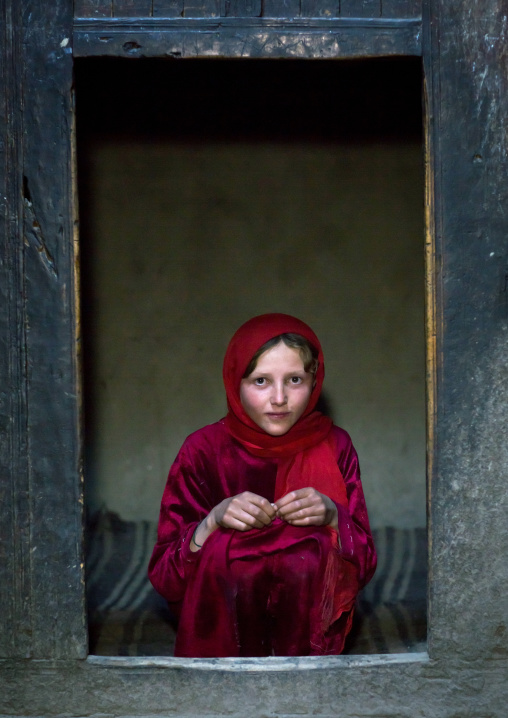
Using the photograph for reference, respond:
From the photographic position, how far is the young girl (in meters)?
2.50

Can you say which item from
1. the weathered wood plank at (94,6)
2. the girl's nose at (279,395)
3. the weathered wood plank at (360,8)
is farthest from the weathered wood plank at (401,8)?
the girl's nose at (279,395)

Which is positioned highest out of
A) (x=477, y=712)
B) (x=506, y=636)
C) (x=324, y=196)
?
(x=324, y=196)

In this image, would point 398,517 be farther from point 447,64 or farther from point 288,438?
point 447,64

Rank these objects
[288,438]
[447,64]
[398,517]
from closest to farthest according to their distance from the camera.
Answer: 1. [447,64]
2. [288,438]
3. [398,517]

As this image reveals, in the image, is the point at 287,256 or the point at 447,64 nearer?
the point at 447,64

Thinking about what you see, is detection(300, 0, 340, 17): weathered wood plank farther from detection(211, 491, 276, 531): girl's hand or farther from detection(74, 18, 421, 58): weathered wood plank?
detection(211, 491, 276, 531): girl's hand

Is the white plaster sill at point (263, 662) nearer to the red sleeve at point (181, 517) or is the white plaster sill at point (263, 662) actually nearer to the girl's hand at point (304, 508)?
the red sleeve at point (181, 517)

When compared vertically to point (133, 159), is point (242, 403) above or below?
below

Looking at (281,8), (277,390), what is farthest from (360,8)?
(277,390)

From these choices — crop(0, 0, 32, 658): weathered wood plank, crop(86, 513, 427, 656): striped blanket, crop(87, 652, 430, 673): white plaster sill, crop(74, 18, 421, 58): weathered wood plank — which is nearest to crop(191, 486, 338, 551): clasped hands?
crop(87, 652, 430, 673): white plaster sill

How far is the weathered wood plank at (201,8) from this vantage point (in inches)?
92.8

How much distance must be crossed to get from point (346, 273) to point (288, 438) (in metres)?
1.94

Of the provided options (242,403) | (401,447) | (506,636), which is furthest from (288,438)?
(401,447)

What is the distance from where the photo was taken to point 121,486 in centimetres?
448
